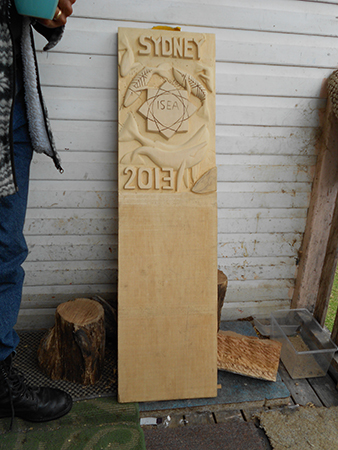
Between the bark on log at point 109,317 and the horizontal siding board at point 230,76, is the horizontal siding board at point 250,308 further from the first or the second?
the horizontal siding board at point 230,76

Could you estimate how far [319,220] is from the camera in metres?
2.24

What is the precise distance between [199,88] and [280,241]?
1.13 m

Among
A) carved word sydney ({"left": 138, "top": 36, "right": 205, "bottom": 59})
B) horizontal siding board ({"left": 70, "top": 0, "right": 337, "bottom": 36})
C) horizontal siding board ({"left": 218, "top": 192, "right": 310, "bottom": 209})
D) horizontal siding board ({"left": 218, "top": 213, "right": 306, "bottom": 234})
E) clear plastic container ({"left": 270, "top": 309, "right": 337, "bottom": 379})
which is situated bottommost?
clear plastic container ({"left": 270, "top": 309, "right": 337, "bottom": 379})

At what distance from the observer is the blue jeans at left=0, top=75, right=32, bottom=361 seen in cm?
140

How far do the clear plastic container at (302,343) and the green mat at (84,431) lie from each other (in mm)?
Answer: 949

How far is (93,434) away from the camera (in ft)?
5.19

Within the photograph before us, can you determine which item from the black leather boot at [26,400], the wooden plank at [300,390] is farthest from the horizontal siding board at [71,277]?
the wooden plank at [300,390]

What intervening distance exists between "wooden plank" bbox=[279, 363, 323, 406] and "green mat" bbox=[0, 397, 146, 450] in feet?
2.87

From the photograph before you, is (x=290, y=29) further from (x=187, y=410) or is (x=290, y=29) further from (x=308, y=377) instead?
(x=187, y=410)

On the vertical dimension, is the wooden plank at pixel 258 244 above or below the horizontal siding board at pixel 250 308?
A: above

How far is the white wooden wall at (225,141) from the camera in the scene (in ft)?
5.94

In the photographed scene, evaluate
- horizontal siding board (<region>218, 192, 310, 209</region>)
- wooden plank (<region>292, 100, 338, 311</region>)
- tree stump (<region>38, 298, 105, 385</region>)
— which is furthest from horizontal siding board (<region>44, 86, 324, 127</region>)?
tree stump (<region>38, 298, 105, 385</region>)

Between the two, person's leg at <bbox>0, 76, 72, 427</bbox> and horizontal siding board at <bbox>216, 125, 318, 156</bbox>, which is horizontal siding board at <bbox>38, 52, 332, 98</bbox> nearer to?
horizontal siding board at <bbox>216, 125, 318, 156</bbox>

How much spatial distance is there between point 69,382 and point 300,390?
128cm
